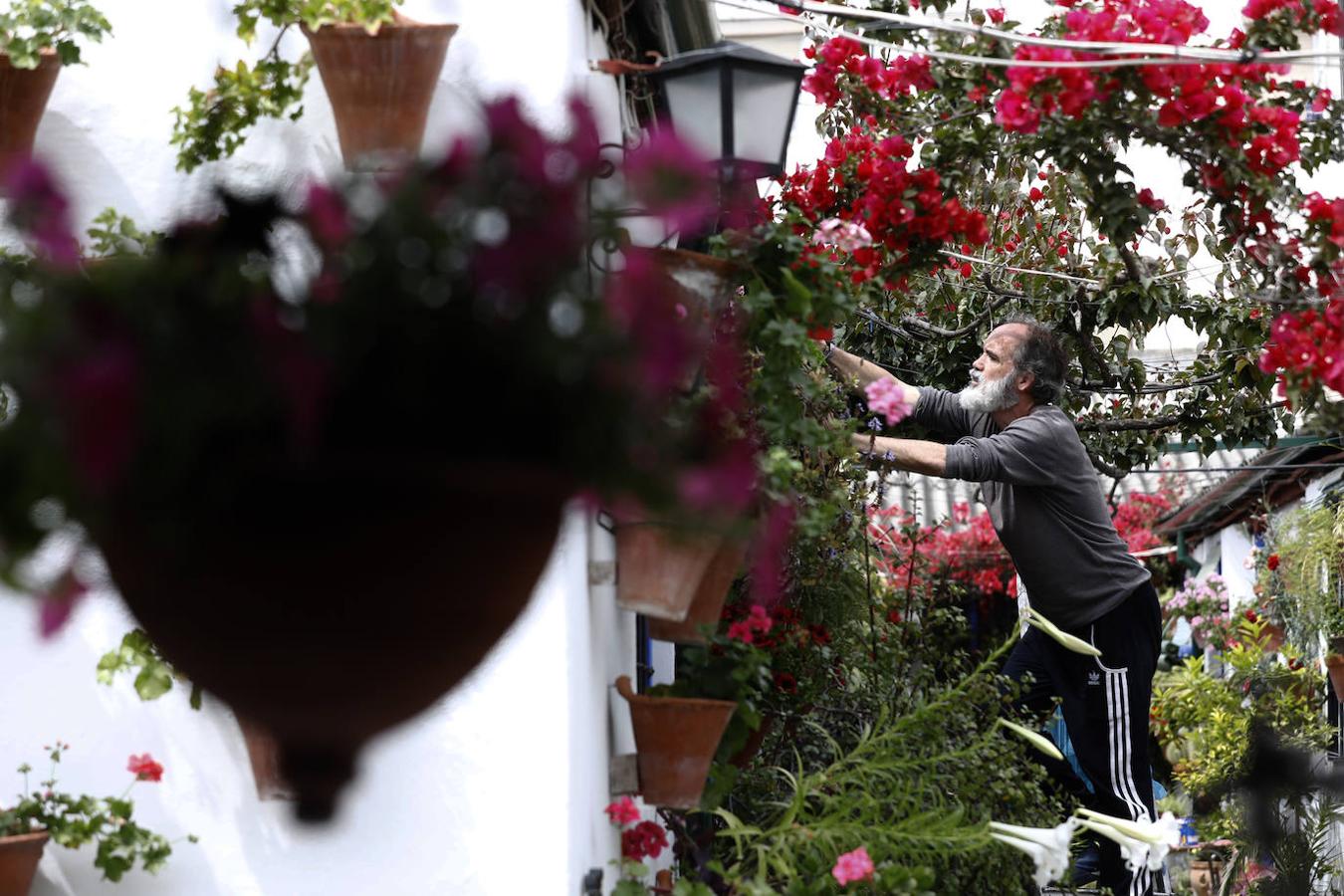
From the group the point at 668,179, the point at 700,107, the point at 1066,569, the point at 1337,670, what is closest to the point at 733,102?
the point at 700,107

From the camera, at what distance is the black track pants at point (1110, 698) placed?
5.57 m

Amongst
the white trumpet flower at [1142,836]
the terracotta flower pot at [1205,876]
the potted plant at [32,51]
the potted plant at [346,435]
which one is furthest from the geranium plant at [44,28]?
the terracotta flower pot at [1205,876]

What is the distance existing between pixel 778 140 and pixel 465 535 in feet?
9.27

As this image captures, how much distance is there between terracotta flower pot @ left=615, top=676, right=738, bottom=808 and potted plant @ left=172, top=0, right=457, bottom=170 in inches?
54.8

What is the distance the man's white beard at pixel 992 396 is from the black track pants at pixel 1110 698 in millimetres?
827

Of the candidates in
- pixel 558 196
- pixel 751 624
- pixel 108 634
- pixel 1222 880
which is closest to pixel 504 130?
pixel 558 196

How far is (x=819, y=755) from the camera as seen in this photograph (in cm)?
561

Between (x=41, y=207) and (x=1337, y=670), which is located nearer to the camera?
(x=41, y=207)

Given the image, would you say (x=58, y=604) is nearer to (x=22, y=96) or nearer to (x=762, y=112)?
(x=22, y=96)

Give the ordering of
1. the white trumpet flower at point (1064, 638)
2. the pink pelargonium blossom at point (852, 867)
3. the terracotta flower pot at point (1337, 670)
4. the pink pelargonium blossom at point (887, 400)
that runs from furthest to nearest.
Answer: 1. the terracotta flower pot at point (1337, 670)
2. the white trumpet flower at point (1064, 638)
3. the pink pelargonium blossom at point (887, 400)
4. the pink pelargonium blossom at point (852, 867)

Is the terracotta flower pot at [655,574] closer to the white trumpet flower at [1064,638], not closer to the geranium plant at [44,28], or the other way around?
the geranium plant at [44,28]

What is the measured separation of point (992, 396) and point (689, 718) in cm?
250

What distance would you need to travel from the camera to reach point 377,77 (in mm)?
3361

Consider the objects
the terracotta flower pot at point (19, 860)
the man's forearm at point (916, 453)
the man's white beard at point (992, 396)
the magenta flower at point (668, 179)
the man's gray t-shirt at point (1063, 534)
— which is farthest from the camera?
the man's white beard at point (992, 396)
